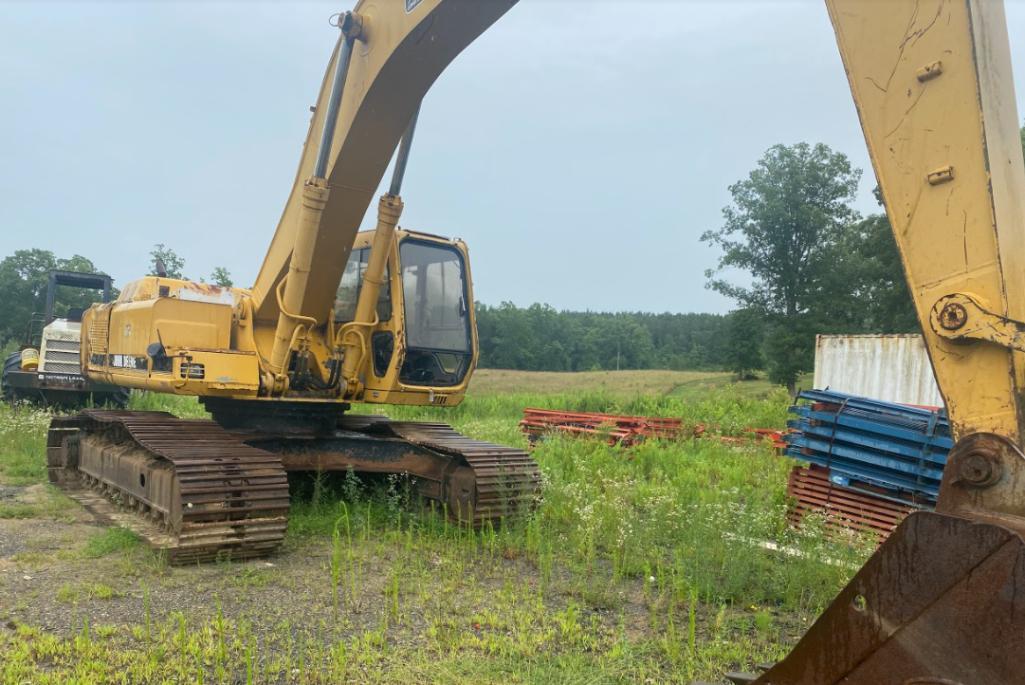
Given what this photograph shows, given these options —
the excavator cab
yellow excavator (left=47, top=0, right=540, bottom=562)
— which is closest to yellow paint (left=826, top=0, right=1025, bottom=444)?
yellow excavator (left=47, top=0, right=540, bottom=562)

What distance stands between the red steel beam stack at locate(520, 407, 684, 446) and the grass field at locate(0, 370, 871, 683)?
4567mm

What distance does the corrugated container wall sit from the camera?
13.9 meters

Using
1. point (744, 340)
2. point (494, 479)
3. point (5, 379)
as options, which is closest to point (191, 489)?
point (494, 479)

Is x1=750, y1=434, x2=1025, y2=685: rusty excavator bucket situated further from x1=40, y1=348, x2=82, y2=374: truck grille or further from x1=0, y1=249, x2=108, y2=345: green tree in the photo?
x1=0, y1=249, x2=108, y2=345: green tree

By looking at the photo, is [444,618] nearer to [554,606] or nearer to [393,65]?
[554,606]

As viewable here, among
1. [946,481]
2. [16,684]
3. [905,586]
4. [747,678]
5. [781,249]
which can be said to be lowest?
[16,684]

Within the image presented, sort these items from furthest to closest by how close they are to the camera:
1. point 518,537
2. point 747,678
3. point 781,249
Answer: point 781,249 < point 518,537 < point 747,678

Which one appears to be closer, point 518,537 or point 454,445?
point 518,537

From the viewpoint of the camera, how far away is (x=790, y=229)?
122ft

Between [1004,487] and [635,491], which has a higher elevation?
[1004,487]

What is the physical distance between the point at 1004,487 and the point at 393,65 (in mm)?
4461

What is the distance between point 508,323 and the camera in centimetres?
8725

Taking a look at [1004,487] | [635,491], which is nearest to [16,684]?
[1004,487]

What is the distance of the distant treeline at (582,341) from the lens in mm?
83812
